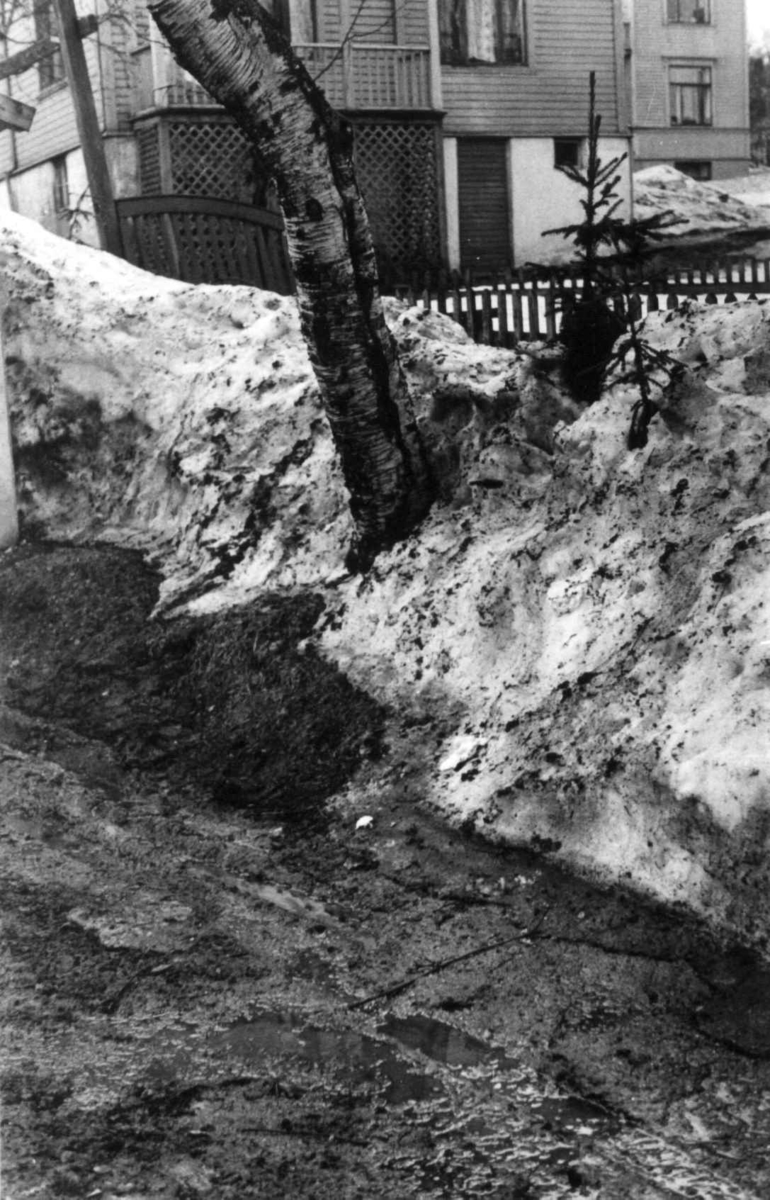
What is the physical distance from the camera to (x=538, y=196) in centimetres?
2338

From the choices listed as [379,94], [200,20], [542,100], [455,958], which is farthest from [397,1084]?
[542,100]

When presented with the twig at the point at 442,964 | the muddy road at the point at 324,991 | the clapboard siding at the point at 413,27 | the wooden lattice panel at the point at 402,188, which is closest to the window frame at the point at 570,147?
the wooden lattice panel at the point at 402,188

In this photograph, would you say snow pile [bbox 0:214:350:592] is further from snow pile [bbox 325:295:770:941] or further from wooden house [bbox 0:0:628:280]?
wooden house [bbox 0:0:628:280]

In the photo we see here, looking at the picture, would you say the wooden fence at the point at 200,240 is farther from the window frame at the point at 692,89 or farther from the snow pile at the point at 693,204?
A: the window frame at the point at 692,89

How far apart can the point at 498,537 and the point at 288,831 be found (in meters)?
1.58

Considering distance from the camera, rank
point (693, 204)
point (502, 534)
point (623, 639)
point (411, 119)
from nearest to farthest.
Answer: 1. point (623, 639)
2. point (502, 534)
3. point (411, 119)
4. point (693, 204)

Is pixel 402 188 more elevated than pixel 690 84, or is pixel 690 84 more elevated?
pixel 690 84

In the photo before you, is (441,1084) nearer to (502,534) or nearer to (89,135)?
(502,534)

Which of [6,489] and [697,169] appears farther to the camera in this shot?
[697,169]

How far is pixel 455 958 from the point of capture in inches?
151

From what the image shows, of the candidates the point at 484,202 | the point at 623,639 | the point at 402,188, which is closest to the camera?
the point at 623,639

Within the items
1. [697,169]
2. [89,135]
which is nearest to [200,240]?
[89,135]

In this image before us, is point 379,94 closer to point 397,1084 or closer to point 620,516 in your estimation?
point 620,516

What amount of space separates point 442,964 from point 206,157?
17.7 meters
